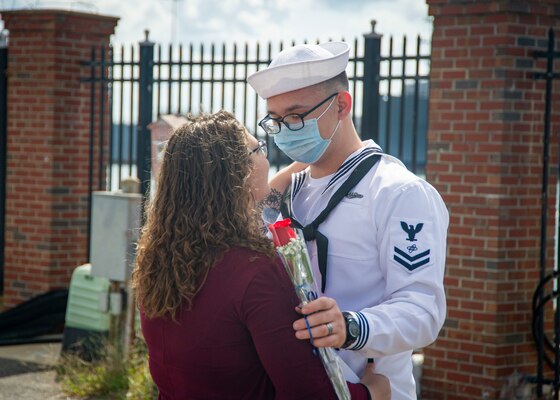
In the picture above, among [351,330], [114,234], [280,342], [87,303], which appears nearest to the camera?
[280,342]

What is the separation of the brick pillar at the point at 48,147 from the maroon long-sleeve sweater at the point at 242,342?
638 cm

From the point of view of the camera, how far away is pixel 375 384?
277cm

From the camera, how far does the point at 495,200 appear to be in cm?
593

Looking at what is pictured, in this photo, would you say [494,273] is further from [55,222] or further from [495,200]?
[55,222]

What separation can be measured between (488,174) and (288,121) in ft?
10.4

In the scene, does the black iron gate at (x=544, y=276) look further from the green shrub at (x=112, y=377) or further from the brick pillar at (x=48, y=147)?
the brick pillar at (x=48, y=147)

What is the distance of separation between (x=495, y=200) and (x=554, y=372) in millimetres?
1200

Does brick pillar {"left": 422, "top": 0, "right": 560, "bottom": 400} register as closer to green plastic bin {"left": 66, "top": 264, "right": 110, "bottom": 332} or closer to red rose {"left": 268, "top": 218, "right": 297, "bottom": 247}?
green plastic bin {"left": 66, "top": 264, "right": 110, "bottom": 332}

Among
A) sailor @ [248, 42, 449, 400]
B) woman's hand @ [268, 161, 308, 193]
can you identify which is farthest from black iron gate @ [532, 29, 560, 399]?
sailor @ [248, 42, 449, 400]

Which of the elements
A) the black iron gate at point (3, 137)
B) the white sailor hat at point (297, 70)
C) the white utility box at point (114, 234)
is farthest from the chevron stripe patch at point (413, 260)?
the black iron gate at point (3, 137)

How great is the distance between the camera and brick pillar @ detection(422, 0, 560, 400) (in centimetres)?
594

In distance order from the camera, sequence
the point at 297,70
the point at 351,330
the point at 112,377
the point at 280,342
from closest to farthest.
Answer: the point at 280,342 → the point at 351,330 → the point at 297,70 → the point at 112,377

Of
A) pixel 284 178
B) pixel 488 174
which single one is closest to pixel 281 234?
pixel 284 178

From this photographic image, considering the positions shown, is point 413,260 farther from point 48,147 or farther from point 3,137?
point 3,137
